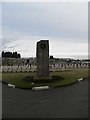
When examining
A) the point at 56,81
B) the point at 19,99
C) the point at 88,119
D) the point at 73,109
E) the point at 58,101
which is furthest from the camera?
the point at 56,81

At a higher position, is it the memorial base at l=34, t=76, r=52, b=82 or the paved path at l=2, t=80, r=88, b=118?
the memorial base at l=34, t=76, r=52, b=82

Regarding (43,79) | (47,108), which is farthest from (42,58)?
(47,108)

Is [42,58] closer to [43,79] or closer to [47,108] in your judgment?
[43,79]

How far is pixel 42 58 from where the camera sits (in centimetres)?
1692

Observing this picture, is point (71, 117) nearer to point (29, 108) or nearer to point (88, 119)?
point (88, 119)

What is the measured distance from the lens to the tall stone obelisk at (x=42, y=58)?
16.8 m

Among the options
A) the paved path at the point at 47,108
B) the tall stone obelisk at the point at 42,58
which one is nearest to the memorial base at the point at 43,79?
the tall stone obelisk at the point at 42,58

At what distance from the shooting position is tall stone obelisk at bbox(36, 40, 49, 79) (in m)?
16.8

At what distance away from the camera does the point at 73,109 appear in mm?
7895

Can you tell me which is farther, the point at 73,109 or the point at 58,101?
the point at 58,101

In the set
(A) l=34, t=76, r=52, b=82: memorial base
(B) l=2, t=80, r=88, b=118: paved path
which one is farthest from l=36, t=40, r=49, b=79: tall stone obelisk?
(B) l=2, t=80, r=88, b=118: paved path

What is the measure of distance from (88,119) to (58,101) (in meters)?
3.06

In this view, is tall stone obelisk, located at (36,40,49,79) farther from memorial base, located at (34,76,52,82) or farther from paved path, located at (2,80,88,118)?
paved path, located at (2,80,88,118)

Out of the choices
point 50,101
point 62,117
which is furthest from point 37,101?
point 62,117
